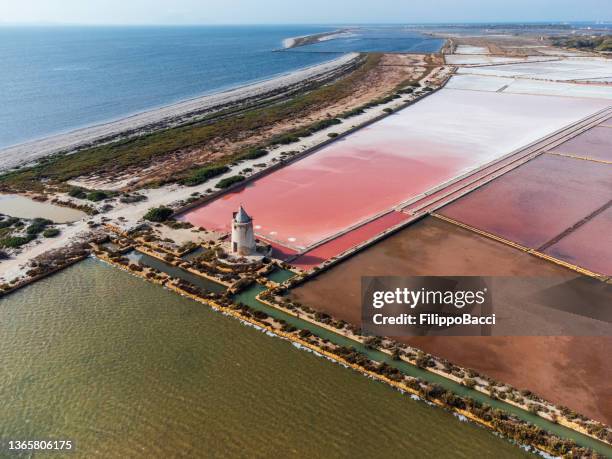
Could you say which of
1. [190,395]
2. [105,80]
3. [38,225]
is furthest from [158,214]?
[105,80]

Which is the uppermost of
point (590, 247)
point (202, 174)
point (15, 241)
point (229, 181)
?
point (202, 174)

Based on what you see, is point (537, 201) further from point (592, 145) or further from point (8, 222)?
point (8, 222)

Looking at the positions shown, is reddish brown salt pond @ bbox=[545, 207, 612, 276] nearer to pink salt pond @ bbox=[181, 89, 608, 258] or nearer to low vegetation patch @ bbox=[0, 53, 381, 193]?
pink salt pond @ bbox=[181, 89, 608, 258]

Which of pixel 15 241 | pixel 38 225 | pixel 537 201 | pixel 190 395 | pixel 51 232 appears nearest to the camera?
pixel 190 395

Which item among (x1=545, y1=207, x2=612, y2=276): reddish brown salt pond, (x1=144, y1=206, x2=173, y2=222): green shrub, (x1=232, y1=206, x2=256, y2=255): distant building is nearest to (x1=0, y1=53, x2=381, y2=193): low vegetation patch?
(x1=144, y1=206, x2=173, y2=222): green shrub

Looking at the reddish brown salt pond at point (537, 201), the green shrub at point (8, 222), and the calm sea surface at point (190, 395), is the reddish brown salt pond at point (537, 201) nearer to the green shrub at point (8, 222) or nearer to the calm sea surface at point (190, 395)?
the calm sea surface at point (190, 395)

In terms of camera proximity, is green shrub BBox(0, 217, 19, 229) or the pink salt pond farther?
the pink salt pond
